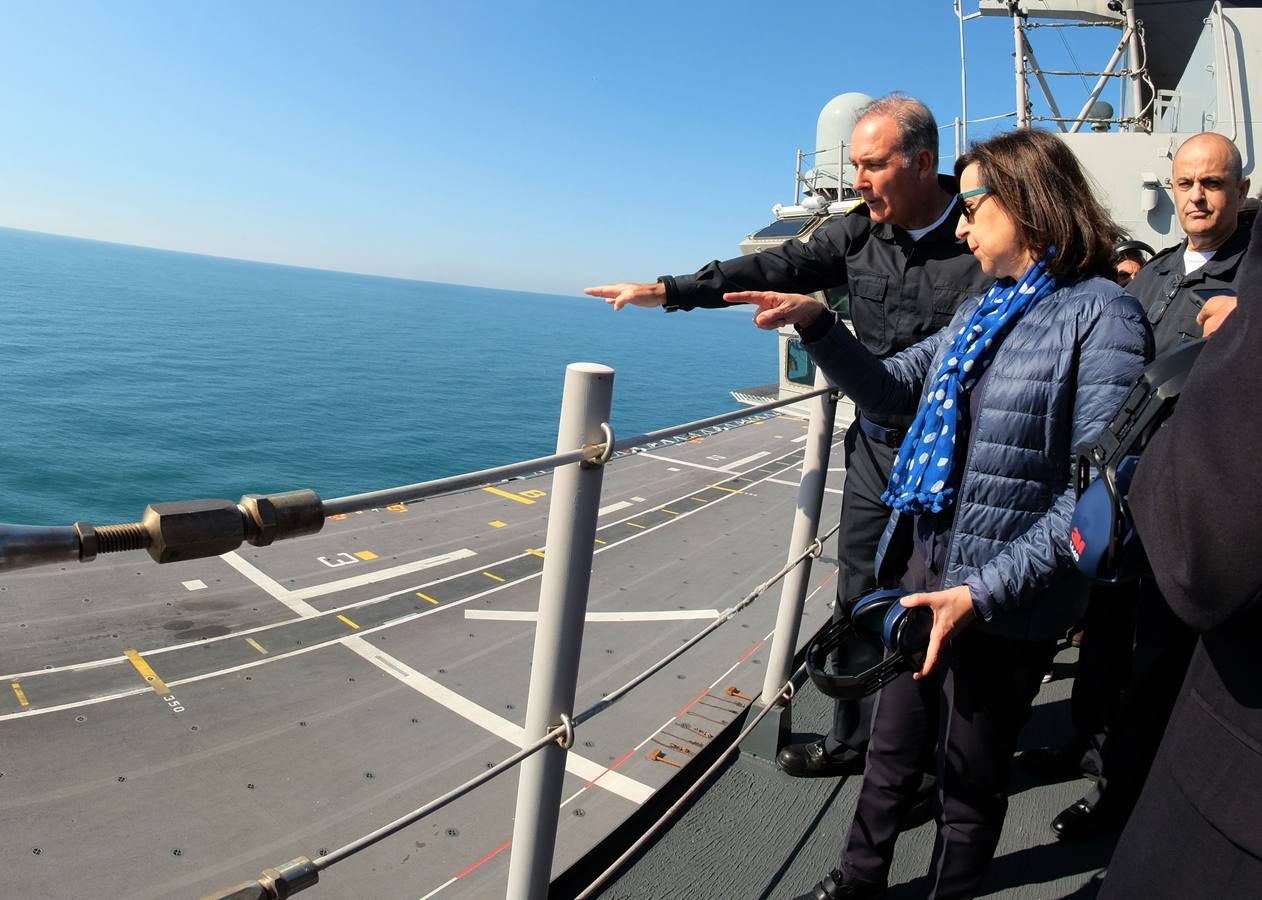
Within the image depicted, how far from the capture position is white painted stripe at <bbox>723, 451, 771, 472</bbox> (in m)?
36.0

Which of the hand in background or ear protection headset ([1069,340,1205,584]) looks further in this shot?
the hand in background

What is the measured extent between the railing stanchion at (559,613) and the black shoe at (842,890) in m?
0.87

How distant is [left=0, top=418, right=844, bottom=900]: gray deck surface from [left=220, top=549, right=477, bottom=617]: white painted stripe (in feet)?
0.36

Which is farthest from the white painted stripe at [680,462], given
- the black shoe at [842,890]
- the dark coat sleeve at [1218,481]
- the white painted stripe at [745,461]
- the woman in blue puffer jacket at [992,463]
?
the dark coat sleeve at [1218,481]

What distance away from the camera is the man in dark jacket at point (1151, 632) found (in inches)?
96.2

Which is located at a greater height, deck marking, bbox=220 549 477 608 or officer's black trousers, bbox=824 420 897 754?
officer's black trousers, bbox=824 420 897 754

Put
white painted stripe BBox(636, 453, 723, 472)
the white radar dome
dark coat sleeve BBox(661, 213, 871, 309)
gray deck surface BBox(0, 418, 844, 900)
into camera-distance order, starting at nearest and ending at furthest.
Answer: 1. dark coat sleeve BBox(661, 213, 871, 309)
2. gray deck surface BBox(0, 418, 844, 900)
3. the white radar dome
4. white painted stripe BBox(636, 453, 723, 472)

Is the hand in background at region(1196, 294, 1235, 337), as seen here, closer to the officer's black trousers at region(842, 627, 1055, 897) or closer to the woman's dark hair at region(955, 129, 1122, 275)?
the woman's dark hair at region(955, 129, 1122, 275)

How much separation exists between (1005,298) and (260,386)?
71.1 meters

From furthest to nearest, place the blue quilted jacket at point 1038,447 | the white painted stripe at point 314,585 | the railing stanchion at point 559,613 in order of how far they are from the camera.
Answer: the white painted stripe at point 314,585
the blue quilted jacket at point 1038,447
the railing stanchion at point 559,613

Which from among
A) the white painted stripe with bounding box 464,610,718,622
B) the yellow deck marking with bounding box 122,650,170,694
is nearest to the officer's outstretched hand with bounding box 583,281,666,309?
the white painted stripe with bounding box 464,610,718,622

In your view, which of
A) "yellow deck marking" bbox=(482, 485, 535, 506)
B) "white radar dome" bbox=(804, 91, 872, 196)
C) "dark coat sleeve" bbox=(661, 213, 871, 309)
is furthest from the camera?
"yellow deck marking" bbox=(482, 485, 535, 506)

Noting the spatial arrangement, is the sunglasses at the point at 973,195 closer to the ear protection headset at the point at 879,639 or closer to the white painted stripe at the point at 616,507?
the ear protection headset at the point at 879,639

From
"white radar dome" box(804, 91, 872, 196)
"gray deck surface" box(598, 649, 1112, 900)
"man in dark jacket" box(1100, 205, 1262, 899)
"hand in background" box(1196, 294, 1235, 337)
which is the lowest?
"gray deck surface" box(598, 649, 1112, 900)
